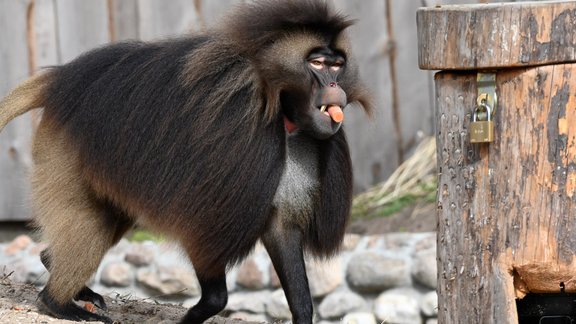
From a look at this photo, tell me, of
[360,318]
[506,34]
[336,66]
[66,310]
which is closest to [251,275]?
[360,318]

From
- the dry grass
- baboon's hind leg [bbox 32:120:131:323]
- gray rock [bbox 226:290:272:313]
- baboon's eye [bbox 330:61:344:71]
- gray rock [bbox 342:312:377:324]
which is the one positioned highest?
baboon's eye [bbox 330:61:344:71]

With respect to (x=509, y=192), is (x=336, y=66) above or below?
above

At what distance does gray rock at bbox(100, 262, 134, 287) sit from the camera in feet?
21.9

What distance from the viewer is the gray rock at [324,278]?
20.8 feet

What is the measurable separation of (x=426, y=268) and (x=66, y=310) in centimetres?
222

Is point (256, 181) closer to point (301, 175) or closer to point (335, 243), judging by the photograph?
point (301, 175)

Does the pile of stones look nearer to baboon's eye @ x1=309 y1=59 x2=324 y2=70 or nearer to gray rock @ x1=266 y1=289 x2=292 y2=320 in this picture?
gray rock @ x1=266 y1=289 x2=292 y2=320

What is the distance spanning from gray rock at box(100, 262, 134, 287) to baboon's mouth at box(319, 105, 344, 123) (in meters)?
2.95

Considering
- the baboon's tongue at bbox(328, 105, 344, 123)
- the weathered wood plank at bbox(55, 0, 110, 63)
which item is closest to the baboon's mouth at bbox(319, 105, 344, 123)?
the baboon's tongue at bbox(328, 105, 344, 123)

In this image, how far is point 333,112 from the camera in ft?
13.5

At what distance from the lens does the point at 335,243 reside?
4.64 metres

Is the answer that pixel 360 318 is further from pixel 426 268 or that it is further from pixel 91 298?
pixel 91 298

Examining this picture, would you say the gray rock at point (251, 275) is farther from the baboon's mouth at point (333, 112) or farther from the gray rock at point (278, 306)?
the baboon's mouth at point (333, 112)

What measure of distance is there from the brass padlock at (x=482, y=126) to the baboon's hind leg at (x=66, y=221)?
1.90 m
